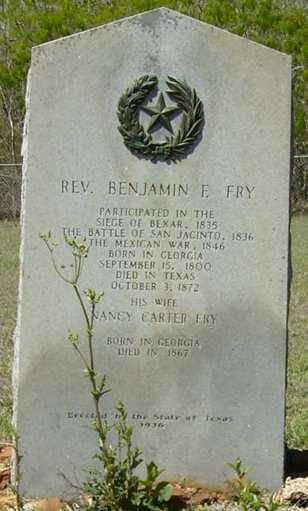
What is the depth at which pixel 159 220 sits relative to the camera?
5020mm

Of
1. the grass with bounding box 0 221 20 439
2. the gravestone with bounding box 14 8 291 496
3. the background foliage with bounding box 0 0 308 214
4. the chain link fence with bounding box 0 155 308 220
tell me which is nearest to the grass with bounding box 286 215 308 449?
the gravestone with bounding box 14 8 291 496

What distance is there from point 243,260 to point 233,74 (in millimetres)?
812

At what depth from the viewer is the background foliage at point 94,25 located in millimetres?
23750

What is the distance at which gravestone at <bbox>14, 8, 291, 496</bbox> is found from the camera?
499 centimetres

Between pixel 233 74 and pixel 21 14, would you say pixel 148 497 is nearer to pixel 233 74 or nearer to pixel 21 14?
pixel 233 74

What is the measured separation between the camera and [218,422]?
5074mm

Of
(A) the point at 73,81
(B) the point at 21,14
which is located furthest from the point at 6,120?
(A) the point at 73,81

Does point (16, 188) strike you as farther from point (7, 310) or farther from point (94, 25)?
point (7, 310)

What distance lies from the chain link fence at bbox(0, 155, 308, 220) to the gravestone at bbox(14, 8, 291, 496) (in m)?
15.9

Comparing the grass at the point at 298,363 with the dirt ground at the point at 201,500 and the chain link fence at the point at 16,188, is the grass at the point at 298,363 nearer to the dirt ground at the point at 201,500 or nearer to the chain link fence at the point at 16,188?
the dirt ground at the point at 201,500

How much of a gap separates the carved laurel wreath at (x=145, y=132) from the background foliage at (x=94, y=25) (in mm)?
18127

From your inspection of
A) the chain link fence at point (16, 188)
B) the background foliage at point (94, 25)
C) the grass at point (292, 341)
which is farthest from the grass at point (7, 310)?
the background foliage at point (94, 25)

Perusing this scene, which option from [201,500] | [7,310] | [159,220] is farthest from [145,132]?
[7,310]

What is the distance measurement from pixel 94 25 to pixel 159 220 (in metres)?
19.4
